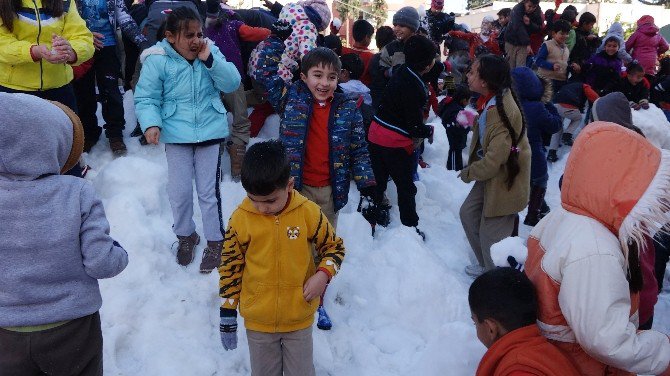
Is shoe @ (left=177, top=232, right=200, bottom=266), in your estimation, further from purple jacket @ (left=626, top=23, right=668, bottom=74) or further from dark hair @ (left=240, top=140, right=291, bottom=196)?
purple jacket @ (left=626, top=23, right=668, bottom=74)

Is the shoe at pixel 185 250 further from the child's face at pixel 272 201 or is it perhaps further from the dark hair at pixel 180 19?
the child's face at pixel 272 201

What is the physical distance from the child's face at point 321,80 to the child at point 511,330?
196 cm

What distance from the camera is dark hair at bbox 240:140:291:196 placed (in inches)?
93.2

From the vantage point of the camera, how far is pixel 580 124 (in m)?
8.74

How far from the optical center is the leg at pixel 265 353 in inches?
105

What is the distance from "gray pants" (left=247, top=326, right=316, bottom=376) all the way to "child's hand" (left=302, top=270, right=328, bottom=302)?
0.24 m

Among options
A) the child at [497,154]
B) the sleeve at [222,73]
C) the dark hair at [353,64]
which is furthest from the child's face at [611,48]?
the sleeve at [222,73]

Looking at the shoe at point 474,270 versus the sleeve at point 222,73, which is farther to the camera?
the shoe at point 474,270

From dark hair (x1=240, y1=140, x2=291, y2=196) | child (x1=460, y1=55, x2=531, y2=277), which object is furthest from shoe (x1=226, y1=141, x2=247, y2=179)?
dark hair (x1=240, y1=140, x2=291, y2=196)

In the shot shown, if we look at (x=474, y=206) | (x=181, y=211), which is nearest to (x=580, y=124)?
(x=474, y=206)

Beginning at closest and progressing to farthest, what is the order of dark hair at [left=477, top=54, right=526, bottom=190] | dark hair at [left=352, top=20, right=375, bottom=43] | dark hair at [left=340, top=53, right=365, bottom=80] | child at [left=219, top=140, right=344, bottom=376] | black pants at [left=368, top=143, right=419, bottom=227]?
1. child at [left=219, top=140, right=344, bottom=376]
2. dark hair at [left=477, top=54, right=526, bottom=190]
3. black pants at [left=368, top=143, right=419, bottom=227]
4. dark hair at [left=340, top=53, right=365, bottom=80]
5. dark hair at [left=352, top=20, right=375, bottom=43]

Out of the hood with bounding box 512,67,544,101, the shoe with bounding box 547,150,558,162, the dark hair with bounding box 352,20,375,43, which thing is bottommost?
the shoe with bounding box 547,150,558,162

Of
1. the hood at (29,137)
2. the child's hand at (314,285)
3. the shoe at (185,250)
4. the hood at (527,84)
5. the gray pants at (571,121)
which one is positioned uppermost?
the hood at (29,137)

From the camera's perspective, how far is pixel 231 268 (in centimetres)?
260
